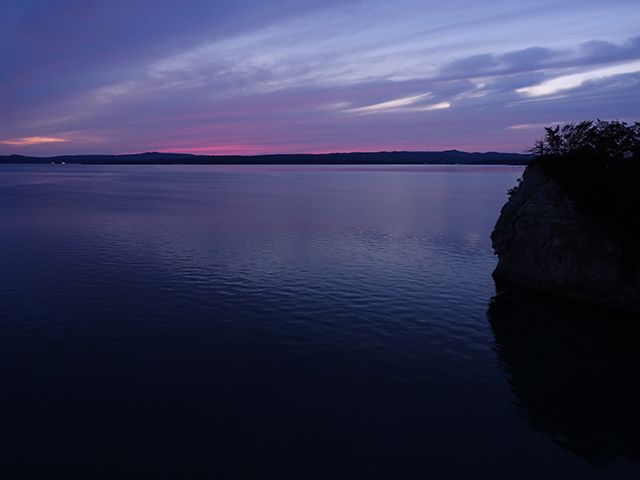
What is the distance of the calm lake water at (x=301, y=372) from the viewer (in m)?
20.9

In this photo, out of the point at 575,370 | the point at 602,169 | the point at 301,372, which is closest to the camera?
the point at 301,372

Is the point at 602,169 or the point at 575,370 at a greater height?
the point at 602,169

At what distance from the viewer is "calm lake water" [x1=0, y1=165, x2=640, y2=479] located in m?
20.9

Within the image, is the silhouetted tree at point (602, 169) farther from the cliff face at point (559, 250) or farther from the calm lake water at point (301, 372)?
the calm lake water at point (301, 372)

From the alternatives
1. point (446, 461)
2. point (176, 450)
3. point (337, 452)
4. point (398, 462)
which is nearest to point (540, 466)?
point (446, 461)

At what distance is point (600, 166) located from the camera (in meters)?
44.0

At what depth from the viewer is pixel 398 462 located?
67.6 feet

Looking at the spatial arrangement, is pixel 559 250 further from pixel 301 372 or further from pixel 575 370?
pixel 301 372

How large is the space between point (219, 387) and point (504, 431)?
16073 mm

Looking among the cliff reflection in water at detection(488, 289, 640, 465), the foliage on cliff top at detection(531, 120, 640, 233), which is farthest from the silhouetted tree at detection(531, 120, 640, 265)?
the cliff reflection in water at detection(488, 289, 640, 465)

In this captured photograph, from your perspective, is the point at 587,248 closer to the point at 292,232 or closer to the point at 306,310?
the point at 306,310

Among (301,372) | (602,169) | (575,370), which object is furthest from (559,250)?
(301,372)

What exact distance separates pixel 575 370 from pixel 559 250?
17012 millimetres

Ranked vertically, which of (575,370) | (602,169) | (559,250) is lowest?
(575,370)
